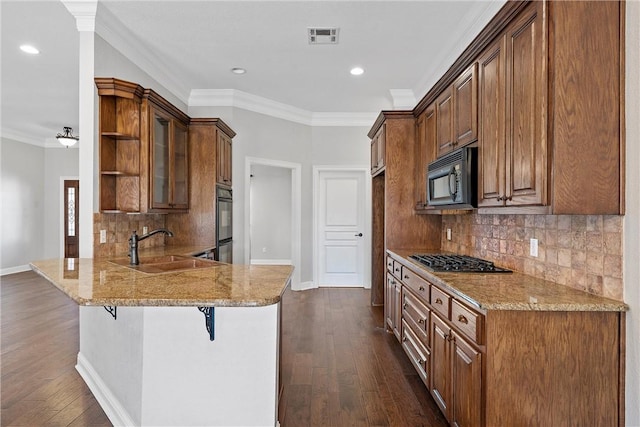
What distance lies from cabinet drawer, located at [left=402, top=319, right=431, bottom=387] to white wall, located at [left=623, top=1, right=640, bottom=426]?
113 centimetres

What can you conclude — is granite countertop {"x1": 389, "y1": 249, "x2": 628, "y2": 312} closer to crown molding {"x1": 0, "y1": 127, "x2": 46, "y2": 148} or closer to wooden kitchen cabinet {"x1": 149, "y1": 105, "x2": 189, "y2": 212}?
wooden kitchen cabinet {"x1": 149, "y1": 105, "x2": 189, "y2": 212}

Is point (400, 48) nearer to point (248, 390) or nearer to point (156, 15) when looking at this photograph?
point (156, 15)

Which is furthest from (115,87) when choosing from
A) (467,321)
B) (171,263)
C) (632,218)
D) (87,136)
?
(632,218)

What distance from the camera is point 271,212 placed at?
7.86 metres

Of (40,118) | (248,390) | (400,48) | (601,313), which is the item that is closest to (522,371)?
(601,313)

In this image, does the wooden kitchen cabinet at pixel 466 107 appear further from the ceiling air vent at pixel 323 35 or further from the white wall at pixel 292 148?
the white wall at pixel 292 148

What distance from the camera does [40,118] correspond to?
655 centimetres

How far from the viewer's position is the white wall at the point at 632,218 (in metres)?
1.59

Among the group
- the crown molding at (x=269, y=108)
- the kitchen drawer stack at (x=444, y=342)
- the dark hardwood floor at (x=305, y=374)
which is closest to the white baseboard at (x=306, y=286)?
the dark hardwood floor at (x=305, y=374)

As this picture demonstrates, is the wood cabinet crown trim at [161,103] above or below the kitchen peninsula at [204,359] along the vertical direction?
above

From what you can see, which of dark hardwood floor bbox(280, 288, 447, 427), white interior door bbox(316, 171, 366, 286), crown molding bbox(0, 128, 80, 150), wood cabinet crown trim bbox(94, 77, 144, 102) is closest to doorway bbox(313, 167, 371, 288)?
white interior door bbox(316, 171, 366, 286)

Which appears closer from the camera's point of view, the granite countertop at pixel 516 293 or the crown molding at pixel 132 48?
the granite countertop at pixel 516 293

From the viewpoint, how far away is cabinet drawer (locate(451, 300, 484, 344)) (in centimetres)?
177

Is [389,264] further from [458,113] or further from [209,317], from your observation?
[209,317]
